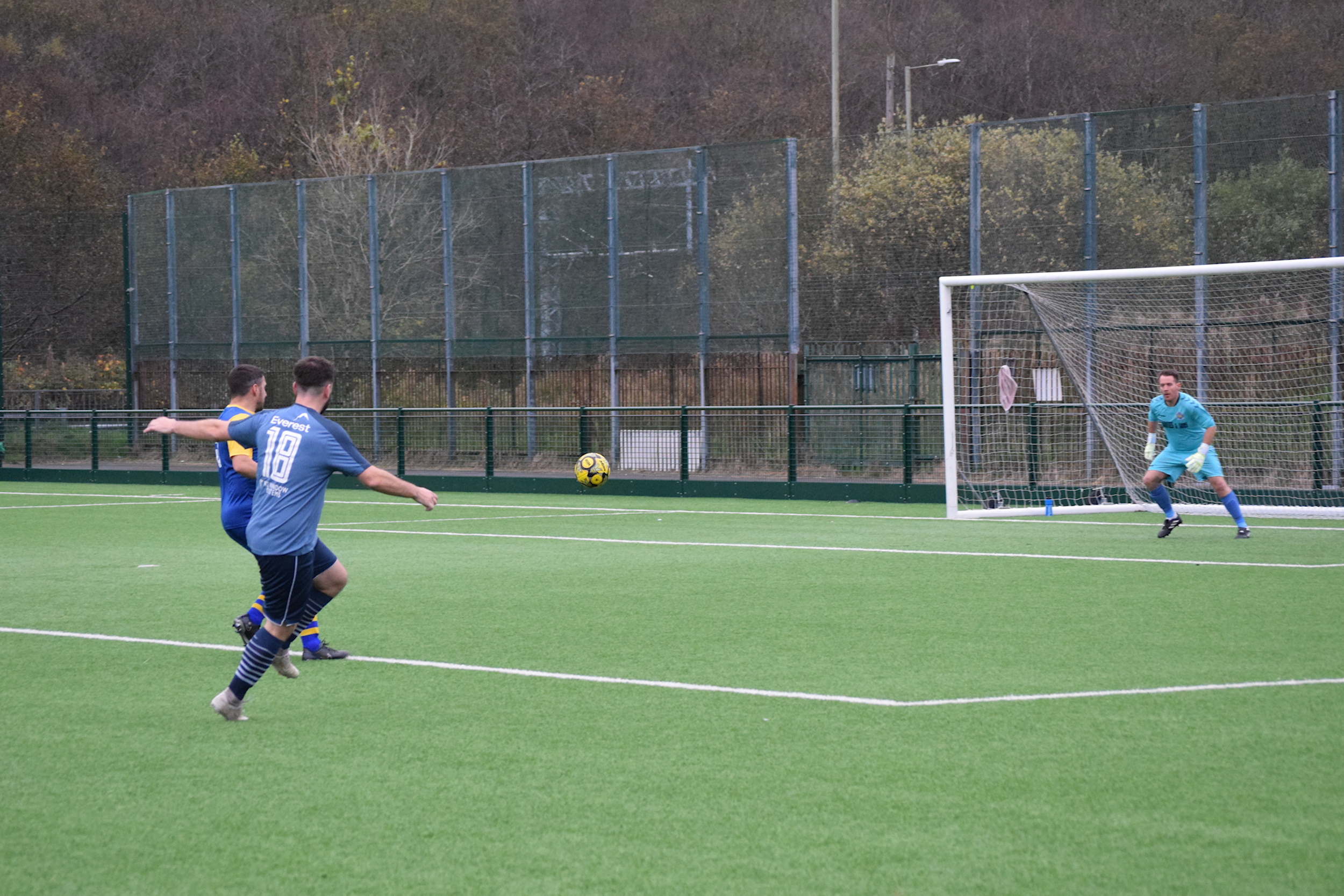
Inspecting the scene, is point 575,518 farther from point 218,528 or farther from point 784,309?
point 784,309

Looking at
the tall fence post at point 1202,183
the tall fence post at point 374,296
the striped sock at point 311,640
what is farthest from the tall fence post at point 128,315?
the striped sock at point 311,640

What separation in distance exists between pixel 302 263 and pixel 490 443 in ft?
23.3

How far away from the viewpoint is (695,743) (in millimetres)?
6547

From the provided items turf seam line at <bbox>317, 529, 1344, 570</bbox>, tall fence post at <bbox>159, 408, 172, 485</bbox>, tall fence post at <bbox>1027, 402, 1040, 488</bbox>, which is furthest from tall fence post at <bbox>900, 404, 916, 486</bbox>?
tall fence post at <bbox>159, 408, 172, 485</bbox>

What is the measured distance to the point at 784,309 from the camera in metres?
24.9

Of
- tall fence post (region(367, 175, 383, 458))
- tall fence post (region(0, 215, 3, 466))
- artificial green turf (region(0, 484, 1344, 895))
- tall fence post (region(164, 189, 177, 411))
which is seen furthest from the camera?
tall fence post (region(164, 189, 177, 411))

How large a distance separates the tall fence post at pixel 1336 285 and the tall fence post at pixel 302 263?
18.5 m

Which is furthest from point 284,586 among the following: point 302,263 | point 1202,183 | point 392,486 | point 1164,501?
point 302,263

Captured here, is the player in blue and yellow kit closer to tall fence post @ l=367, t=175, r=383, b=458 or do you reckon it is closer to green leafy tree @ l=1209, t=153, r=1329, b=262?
green leafy tree @ l=1209, t=153, r=1329, b=262

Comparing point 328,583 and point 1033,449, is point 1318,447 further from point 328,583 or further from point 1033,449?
point 328,583

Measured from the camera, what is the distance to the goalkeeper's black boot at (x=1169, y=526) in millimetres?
15461

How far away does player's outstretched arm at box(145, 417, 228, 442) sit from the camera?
746cm

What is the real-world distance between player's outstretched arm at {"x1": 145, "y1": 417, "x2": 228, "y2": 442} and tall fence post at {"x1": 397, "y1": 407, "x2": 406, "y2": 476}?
18.6m

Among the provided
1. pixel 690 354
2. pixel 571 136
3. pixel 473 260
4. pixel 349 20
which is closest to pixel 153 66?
pixel 349 20
